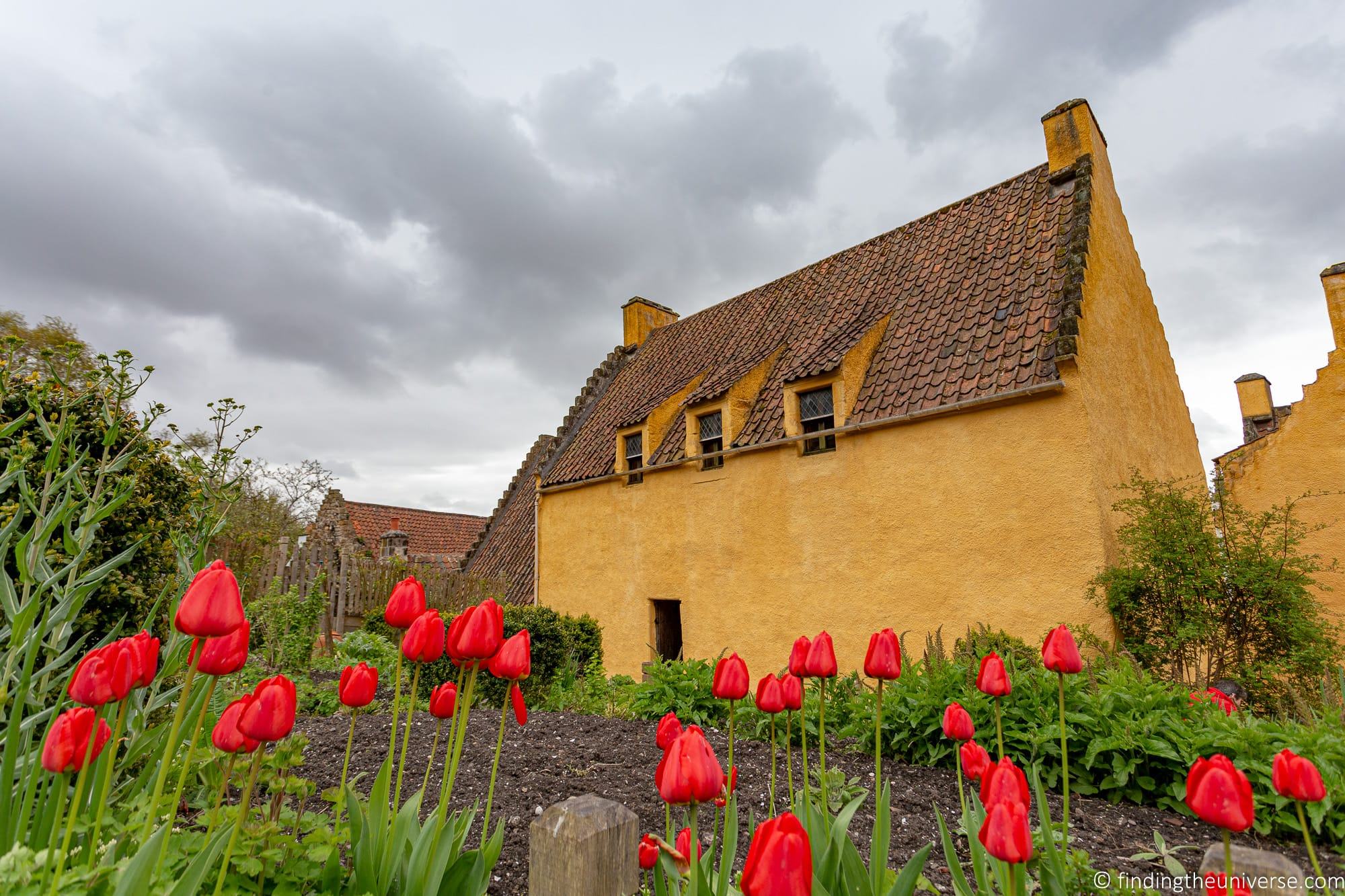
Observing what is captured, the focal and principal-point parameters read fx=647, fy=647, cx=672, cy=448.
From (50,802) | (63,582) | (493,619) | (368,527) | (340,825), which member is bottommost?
(340,825)

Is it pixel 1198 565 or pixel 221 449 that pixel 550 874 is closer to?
pixel 221 449

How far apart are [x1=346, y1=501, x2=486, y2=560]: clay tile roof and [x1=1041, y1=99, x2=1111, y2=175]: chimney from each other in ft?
64.3

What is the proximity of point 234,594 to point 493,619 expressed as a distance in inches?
25.7

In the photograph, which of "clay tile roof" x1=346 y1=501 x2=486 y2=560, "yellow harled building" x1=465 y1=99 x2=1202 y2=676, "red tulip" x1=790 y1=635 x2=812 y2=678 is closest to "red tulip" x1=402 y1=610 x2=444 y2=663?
"red tulip" x1=790 y1=635 x2=812 y2=678

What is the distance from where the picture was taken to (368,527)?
24.0 meters

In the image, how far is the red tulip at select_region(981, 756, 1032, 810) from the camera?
1.44 metres

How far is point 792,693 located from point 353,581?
12495mm

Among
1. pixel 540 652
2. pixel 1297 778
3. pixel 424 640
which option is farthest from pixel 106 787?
pixel 540 652

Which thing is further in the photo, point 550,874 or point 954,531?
point 954,531

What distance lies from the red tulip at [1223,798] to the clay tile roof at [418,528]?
75.4 feet

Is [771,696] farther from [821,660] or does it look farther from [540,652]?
[540,652]

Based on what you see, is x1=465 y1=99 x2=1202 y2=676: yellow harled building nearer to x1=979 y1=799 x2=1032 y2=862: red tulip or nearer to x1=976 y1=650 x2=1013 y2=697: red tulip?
x1=976 y1=650 x2=1013 y2=697: red tulip

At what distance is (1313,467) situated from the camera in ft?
33.3

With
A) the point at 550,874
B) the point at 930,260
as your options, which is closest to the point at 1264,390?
the point at 930,260
